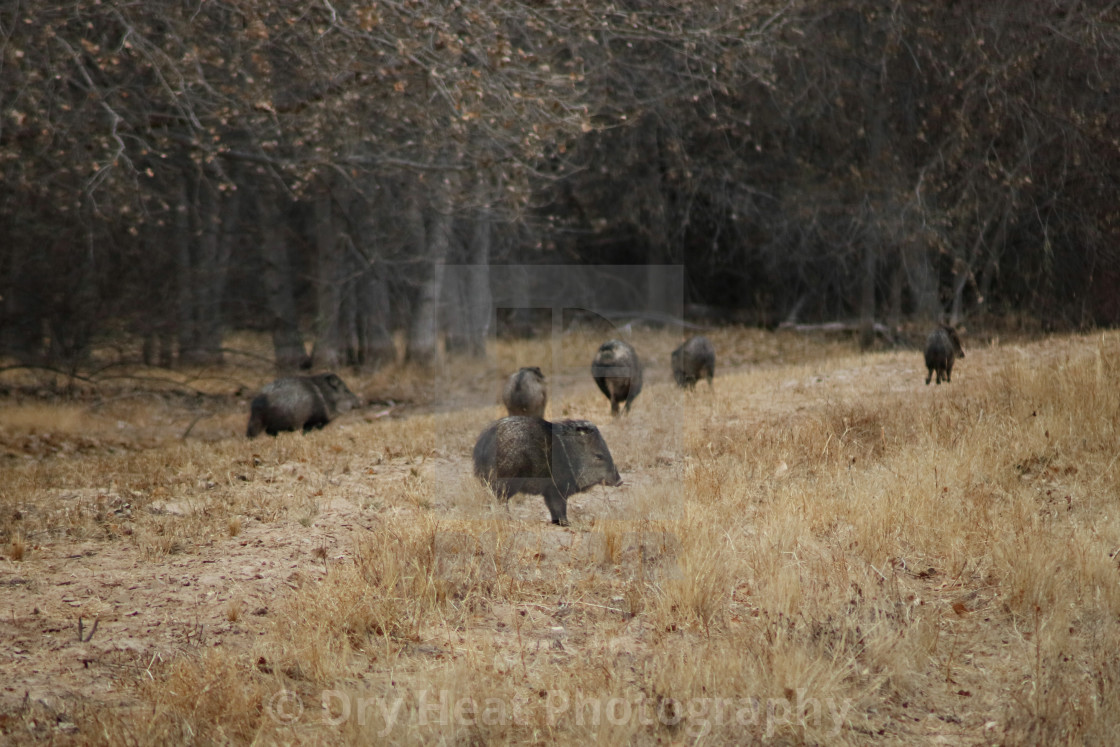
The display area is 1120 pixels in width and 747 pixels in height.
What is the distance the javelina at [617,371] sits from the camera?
284 inches

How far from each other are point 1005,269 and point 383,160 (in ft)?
42.3

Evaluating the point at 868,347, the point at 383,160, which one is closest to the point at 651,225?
the point at 868,347

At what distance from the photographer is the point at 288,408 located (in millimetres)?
11117

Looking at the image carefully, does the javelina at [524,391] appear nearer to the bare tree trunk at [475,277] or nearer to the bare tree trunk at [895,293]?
the bare tree trunk at [475,277]

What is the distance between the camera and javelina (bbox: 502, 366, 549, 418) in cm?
625

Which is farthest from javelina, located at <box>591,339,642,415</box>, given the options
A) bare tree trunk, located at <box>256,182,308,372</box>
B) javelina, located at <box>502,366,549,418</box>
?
bare tree trunk, located at <box>256,182,308,372</box>

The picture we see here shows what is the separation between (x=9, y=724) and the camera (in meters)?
3.45

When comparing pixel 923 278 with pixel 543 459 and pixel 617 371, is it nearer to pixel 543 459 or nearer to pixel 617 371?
pixel 617 371

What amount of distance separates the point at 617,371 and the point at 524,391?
1.34 metres

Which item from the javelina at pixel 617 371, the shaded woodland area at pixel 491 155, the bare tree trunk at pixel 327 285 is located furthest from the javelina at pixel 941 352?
the bare tree trunk at pixel 327 285

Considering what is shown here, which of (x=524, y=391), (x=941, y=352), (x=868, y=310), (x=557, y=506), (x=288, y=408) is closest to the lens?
(x=557, y=506)

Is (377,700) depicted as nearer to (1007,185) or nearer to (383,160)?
(383,160)

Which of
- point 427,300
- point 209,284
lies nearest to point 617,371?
point 209,284

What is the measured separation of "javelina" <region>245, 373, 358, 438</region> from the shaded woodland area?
200cm
